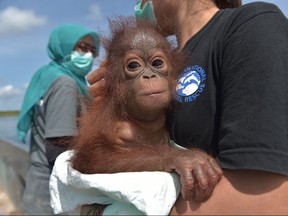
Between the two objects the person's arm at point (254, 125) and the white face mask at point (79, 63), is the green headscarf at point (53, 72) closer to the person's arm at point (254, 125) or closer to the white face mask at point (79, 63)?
the white face mask at point (79, 63)

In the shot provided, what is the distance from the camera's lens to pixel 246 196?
1.08m

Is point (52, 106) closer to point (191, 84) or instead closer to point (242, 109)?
point (191, 84)

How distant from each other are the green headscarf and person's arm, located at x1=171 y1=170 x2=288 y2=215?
1941mm

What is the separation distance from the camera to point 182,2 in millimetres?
1701

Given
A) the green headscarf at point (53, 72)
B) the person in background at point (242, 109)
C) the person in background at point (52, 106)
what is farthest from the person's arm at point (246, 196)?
the green headscarf at point (53, 72)

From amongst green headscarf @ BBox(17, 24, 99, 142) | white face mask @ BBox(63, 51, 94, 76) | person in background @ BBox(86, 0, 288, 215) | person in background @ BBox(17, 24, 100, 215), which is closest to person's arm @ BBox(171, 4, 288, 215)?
person in background @ BBox(86, 0, 288, 215)

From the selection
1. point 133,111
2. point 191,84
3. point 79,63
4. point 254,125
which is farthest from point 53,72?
point 254,125

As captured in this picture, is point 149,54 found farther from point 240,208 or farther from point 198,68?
point 240,208

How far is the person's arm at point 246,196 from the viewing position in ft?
3.50

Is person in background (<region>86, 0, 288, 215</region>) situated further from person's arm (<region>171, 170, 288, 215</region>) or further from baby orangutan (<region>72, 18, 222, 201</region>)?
baby orangutan (<region>72, 18, 222, 201</region>)

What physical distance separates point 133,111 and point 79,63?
2.07 m

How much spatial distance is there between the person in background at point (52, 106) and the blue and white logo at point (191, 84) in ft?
3.20

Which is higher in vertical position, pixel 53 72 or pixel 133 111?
pixel 133 111

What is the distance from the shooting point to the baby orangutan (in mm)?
1271
